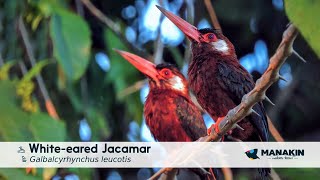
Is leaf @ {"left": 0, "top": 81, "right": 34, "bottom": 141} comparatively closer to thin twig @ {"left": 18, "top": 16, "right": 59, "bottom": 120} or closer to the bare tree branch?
thin twig @ {"left": 18, "top": 16, "right": 59, "bottom": 120}

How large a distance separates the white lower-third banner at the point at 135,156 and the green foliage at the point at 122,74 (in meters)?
0.09

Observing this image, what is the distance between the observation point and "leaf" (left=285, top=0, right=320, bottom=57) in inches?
20.5

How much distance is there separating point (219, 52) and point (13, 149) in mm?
454

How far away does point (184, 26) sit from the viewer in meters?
1.06

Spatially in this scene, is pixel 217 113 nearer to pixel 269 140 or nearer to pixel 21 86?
pixel 269 140

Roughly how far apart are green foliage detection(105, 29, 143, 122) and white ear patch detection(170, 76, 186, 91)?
0.30 ft

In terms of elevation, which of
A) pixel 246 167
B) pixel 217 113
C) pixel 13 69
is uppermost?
pixel 13 69

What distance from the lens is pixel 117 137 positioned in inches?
47.2

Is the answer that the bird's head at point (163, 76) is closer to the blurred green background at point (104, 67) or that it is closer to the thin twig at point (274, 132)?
the blurred green background at point (104, 67)

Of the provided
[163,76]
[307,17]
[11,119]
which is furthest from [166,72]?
[307,17]

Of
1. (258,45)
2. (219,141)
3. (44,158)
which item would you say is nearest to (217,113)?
(219,141)

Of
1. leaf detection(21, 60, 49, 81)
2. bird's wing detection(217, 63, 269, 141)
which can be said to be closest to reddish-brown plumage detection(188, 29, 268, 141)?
bird's wing detection(217, 63, 269, 141)

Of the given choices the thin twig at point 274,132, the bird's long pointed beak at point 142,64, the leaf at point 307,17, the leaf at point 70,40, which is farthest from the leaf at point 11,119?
the leaf at point 307,17

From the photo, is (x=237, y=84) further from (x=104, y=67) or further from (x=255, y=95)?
(x=104, y=67)
